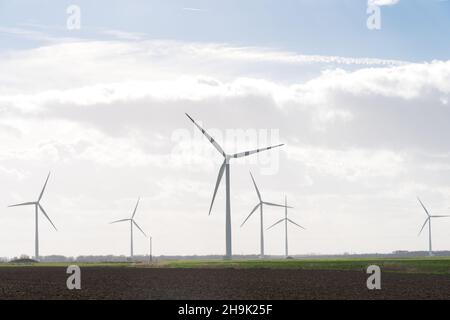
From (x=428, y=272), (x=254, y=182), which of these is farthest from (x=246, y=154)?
(x=428, y=272)

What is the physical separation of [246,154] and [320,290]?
239 feet

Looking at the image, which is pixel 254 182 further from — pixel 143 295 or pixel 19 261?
pixel 143 295

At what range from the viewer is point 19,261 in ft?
620

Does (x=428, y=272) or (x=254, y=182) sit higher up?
(x=254, y=182)

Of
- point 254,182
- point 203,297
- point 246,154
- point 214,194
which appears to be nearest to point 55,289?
point 203,297

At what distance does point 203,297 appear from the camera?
49344 mm

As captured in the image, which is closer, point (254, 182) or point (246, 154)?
point (246, 154)

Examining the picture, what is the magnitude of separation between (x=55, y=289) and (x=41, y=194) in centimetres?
11651

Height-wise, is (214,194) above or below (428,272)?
above

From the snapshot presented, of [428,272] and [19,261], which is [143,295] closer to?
[428,272]
